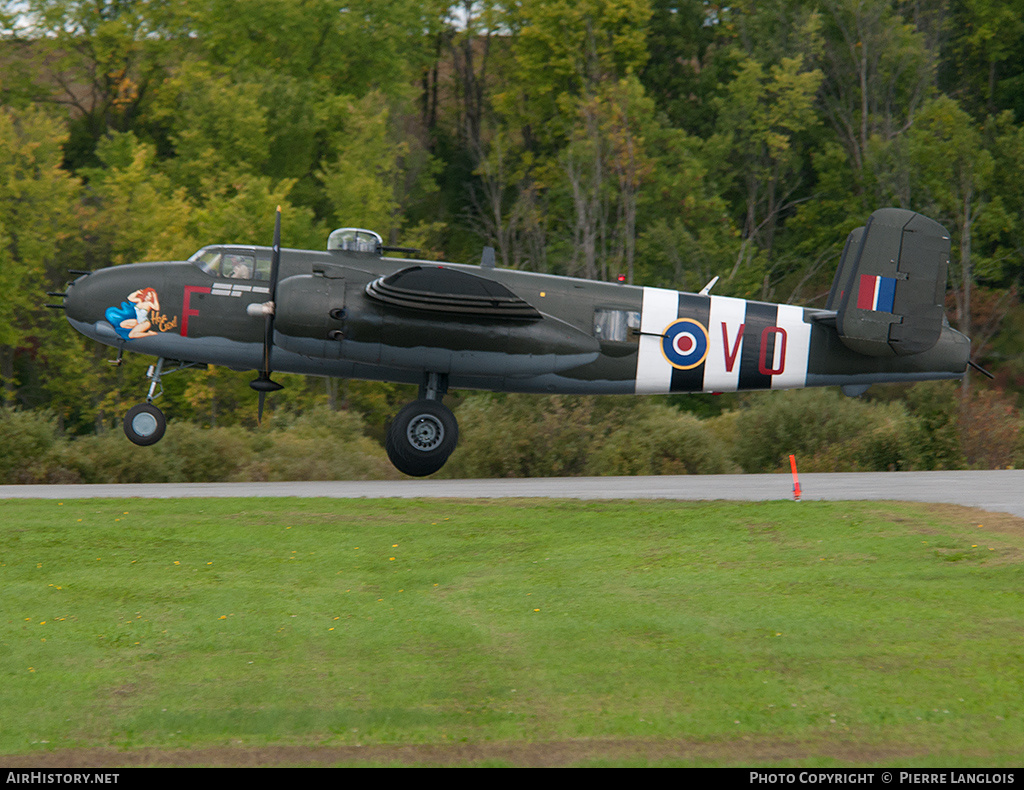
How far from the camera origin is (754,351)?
68.2 feet

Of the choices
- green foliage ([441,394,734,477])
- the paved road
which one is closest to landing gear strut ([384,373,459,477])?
the paved road

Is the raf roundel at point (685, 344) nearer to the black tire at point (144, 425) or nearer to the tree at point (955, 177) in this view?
the black tire at point (144, 425)

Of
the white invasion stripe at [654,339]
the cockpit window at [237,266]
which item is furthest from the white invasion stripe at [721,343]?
the cockpit window at [237,266]

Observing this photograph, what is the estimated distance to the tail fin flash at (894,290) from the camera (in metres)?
20.5

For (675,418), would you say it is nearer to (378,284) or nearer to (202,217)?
(378,284)

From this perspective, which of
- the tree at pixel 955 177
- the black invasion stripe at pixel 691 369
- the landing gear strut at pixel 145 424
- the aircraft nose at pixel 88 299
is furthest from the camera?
the tree at pixel 955 177

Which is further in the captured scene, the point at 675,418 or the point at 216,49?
the point at 216,49

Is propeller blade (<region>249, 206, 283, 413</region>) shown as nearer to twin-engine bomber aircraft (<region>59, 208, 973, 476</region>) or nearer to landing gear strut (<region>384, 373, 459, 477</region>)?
twin-engine bomber aircraft (<region>59, 208, 973, 476</region>)

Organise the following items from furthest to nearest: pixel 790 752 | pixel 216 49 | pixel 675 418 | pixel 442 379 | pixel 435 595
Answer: pixel 216 49
pixel 675 418
pixel 442 379
pixel 435 595
pixel 790 752

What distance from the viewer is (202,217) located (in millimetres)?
44188

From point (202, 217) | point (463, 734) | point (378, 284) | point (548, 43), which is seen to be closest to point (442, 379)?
point (378, 284)

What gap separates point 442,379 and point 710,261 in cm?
3357

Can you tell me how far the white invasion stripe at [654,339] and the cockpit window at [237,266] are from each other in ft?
24.0

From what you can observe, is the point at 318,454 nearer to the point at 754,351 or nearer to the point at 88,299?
Result: the point at 88,299
